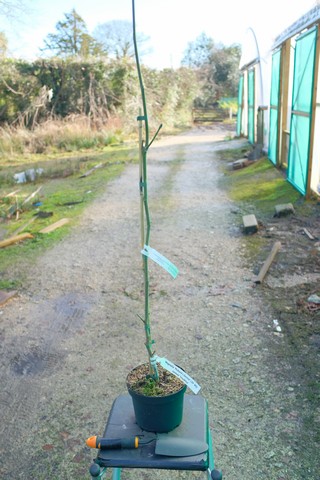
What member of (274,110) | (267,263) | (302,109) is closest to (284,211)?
(302,109)

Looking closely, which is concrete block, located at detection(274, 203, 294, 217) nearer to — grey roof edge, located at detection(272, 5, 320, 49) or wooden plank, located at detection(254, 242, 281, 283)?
wooden plank, located at detection(254, 242, 281, 283)

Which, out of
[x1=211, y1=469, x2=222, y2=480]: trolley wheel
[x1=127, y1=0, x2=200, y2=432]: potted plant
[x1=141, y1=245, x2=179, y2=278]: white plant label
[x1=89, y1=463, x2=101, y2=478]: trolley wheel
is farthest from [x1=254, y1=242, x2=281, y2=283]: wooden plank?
[x1=89, y1=463, x2=101, y2=478]: trolley wheel

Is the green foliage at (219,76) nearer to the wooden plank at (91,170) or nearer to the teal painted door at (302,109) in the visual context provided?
the wooden plank at (91,170)

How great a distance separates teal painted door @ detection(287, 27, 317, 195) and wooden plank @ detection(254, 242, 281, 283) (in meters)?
2.41

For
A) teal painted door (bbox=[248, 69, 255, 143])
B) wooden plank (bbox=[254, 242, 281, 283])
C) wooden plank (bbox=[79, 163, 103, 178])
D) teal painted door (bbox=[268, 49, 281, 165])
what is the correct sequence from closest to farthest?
wooden plank (bbox=[254, 242, 281, 283]) < teal painted door (bbox=[268, 49, 281, 165]) < wooden plank (bbox=[79, 163, 103, 178]) < teal painted door (bbox=[248, 69, 255, 143])

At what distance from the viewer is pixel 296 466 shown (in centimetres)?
247

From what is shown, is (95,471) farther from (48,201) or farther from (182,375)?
(48,201)

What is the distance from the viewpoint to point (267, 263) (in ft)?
17.0

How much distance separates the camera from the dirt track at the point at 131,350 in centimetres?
263

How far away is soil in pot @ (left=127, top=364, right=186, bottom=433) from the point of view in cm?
178

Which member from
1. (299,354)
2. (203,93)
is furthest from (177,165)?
(203,93)

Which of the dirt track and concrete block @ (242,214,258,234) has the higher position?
concrete block @ (242,214,258,234)

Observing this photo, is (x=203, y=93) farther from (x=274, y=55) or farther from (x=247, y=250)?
A: (x=247, y=250)

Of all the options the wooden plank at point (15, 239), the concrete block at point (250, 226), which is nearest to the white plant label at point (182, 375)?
the concrete block at point (250, 226)
